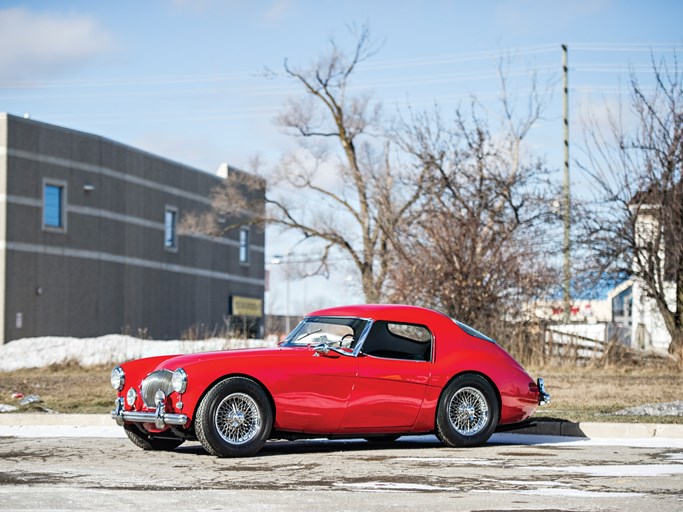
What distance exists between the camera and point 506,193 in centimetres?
2928

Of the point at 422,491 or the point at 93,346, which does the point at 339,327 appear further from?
the point at 93,346

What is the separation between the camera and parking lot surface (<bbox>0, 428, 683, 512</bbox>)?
765 centimetres

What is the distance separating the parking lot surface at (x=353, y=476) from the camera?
25.1ft

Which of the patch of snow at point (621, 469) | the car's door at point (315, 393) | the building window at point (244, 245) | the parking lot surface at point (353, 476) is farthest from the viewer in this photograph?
the building window at point (244, 245)

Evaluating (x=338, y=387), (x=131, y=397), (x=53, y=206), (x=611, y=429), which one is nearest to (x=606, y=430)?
(x=611, y=429)

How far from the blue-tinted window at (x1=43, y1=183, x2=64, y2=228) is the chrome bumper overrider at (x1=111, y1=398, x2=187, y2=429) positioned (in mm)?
36114

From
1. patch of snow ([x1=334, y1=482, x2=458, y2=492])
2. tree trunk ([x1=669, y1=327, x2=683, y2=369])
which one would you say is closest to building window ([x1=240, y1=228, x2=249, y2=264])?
tree trunk ([x1=669, y1=327, x2=683, y2=369])

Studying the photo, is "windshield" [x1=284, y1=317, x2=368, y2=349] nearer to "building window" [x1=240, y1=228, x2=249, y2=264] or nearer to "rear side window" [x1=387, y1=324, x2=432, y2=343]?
"rear side window" [x1=387, y1=324, x2=432, y2=343]

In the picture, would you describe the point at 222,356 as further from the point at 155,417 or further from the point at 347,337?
the point at 347,337

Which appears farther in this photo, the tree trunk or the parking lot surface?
the tree trunk

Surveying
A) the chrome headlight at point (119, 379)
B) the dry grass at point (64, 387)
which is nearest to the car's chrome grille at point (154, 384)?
the chrome headlight at point (119, 379)

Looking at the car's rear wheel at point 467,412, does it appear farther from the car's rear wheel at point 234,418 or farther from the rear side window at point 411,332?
the car's rear wheel at point 234,418

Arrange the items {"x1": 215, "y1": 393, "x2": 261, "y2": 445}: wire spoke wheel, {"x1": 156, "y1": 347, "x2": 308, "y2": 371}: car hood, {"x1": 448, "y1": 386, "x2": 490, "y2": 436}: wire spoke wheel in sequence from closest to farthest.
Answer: {"x1": 215, "y1": 393, "x2": 261, "y2": 445}: wire spoke wheel, {"x1": 156, "y1": 347, "x2": 308, "y2": 371}: car hood, {"x1": 448, "y1": 386, "x2": 490, "y2": 436}: wire spoke wheel

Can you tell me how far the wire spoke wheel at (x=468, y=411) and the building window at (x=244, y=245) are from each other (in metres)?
53.4
